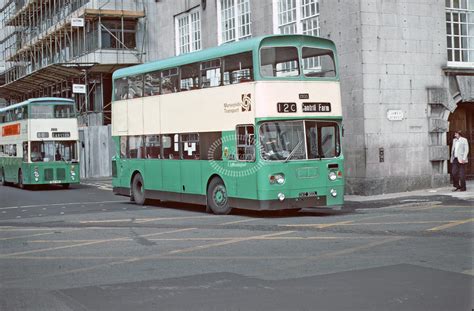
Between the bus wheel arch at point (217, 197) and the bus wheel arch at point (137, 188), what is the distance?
12.8 feet

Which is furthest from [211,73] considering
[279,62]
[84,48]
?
[84,48]

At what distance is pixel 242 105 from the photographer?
53.4ft

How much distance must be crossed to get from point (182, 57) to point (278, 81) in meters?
3.78

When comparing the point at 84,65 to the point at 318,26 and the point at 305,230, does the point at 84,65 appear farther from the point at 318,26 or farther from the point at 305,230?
the point at 305,230

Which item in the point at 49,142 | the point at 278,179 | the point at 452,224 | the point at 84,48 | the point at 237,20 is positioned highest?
the point at 84,48

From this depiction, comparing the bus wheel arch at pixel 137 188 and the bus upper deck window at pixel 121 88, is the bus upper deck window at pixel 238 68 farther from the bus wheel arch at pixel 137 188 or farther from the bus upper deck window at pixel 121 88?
the bus upper deck window at pixel 121 88

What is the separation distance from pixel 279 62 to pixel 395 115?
23.0 feet

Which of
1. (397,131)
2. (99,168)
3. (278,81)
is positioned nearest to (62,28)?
(99,168)

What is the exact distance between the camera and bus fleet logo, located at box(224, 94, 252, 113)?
52.7 feet

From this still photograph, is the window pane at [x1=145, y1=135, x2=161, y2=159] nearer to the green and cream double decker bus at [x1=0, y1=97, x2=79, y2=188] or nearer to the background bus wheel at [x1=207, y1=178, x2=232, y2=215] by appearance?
the background bus wheel at [x1=207, y1=178, x2=232, y2=215]

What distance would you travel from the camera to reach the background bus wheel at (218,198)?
17.2 metres

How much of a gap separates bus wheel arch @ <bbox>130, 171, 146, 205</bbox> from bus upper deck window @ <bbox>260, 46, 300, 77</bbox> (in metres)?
6.84

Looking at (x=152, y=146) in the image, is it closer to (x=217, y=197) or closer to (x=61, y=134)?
(x=217, y=197)

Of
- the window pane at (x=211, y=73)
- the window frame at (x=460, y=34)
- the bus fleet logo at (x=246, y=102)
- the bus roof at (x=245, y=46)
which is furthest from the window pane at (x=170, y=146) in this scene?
the window frame at (x=460, y=34)
